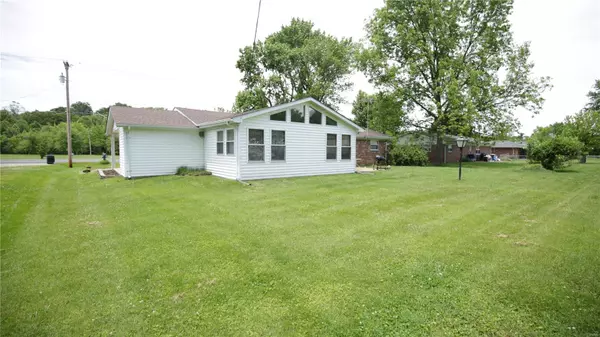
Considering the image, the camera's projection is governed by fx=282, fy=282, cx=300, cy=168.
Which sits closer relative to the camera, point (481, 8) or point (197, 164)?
point (197, 164)

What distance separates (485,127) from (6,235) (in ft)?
89.7

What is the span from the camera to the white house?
1202cm

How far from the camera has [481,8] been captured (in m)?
22.0

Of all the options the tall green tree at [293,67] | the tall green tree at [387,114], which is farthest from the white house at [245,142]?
the tall green tree at [293,67]

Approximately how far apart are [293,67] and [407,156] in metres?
14.1

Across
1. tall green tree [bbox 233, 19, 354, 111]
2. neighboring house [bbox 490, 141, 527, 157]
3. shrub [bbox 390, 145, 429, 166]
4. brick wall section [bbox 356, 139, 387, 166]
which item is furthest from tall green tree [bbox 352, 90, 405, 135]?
neighboring house [bbox 490, 141, 527, 157]

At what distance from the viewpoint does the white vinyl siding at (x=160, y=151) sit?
12.9m

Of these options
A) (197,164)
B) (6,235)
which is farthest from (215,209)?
(197,164)

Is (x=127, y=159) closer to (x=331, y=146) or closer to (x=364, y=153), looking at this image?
(x=331, y=146)

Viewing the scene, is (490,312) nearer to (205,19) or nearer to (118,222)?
(118,222)

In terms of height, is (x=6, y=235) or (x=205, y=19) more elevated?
(x=205, y=19)

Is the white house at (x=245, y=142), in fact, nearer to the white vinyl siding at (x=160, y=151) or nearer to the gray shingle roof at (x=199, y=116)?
the white vinyl siding at (x=160, y=151)

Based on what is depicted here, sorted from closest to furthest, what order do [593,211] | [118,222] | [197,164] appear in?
1. [118,222]
2. [593,211]
3. [197,164]

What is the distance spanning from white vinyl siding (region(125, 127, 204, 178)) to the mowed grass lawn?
19.3 ft
